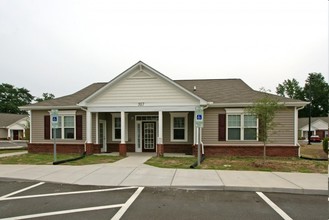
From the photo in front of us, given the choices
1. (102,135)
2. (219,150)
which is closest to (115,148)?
(102,135)

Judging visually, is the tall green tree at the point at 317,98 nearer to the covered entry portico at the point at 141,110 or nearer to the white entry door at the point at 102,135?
the covered entry portico at the point at 141,110

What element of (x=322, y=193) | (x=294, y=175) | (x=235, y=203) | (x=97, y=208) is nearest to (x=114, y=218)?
(x=97, y=208)

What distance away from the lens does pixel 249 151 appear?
51.5 feet

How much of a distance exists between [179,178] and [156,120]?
30.5 ft

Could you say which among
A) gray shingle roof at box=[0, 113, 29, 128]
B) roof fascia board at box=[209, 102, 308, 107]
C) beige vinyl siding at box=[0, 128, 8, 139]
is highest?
roof fascia board at box=[209, 102, 308, 107]

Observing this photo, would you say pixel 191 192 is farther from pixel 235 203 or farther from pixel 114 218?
pixel 114 218

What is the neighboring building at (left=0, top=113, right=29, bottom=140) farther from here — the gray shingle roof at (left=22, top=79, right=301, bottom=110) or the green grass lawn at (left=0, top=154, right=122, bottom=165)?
A: the green grass lawn at (left=0, top=154, right=122, bottom=165)

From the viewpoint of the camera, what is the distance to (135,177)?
9211 millimetres

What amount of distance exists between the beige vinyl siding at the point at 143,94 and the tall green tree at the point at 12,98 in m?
70.9

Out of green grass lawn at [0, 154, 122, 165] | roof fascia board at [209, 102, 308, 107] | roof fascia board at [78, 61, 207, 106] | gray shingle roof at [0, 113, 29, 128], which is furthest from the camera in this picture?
gray shingle roof at [0, 113, 29, 128]

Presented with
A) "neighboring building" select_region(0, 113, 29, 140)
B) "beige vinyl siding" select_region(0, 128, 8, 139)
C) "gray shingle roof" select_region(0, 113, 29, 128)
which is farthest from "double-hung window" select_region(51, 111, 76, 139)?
"beige vinyl siding" select_region(0, 128, 8, 139)

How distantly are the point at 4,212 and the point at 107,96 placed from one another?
11.2m

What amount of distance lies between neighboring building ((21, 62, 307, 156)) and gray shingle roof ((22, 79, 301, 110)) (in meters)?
0.06

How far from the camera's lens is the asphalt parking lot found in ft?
18.1
